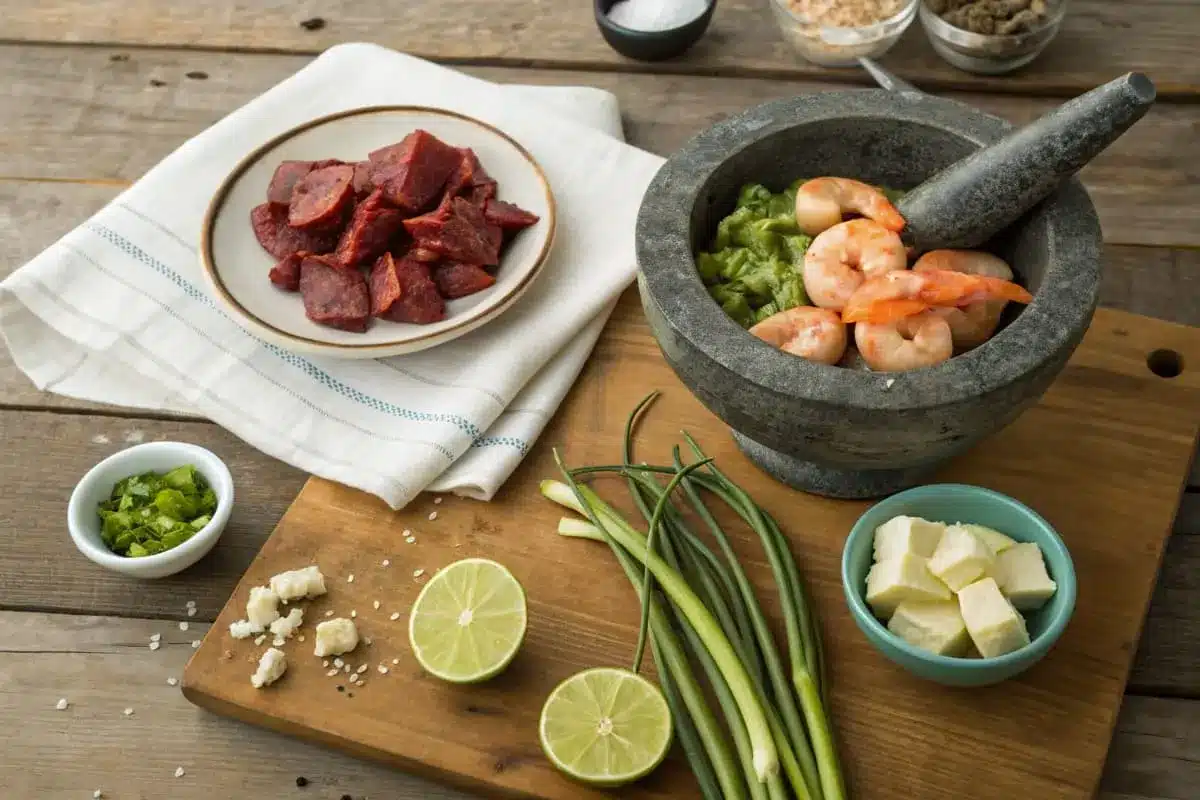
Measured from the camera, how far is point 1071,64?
8.68ft

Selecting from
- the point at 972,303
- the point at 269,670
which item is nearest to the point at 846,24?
the point at 972,303

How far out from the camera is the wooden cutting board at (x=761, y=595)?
1613 mm

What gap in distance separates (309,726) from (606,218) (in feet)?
3.53

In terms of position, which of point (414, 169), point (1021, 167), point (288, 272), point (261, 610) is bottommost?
point (261, 610)

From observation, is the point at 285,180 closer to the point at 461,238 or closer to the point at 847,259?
the point at 461,238

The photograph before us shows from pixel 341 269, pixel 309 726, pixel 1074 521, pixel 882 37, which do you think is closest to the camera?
pixel 309 726

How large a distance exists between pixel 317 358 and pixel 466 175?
1.33ft

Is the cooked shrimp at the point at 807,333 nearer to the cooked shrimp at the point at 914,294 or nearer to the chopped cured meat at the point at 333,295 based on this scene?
the cooked shrimp at the point at 914,294

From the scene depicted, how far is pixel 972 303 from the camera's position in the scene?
1.71 meters

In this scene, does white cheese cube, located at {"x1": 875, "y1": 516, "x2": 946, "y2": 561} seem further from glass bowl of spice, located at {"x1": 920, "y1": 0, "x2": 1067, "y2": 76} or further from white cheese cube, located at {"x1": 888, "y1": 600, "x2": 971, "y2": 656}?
glass bowl of spice, located at {"x1": 920, "y1": 0, "x2": 1067, "y2": 76}

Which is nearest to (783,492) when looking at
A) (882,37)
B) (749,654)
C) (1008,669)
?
(749,654)

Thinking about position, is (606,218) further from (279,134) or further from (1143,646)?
(1143,646)

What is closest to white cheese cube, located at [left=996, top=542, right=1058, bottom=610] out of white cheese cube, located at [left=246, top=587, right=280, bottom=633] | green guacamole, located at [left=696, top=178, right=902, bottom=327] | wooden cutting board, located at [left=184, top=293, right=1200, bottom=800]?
wooden cutting board, located at [left=184, top=293, right=1200, bottom=800]

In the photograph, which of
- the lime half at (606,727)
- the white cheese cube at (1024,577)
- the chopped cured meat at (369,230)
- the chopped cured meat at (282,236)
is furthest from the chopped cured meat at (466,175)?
the white cheese cube at (1024,577)
